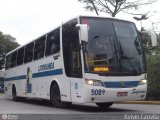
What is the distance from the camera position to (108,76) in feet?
46.0

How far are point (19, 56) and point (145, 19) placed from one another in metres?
18.8

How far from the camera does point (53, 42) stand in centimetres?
1723

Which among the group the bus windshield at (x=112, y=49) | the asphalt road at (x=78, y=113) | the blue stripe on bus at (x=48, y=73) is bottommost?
the asphalt road at (x=78, y=113)

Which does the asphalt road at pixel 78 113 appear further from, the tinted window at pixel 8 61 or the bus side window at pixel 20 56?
the tinted window at pixel 8 61

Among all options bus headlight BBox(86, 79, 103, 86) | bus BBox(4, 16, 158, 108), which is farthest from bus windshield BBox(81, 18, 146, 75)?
bus headlight BBox(86, 79, 103, 86)

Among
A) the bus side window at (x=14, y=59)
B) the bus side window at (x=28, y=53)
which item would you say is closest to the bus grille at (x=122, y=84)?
the bus side window at (x=28, y=53)

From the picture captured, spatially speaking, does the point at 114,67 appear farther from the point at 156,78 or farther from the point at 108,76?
the point at 156,78

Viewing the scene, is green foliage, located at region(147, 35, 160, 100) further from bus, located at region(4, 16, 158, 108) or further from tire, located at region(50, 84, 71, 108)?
tire, located at region(50, 84, 71, 108)

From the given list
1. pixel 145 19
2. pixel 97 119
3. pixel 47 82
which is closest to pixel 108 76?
pixel 97 119

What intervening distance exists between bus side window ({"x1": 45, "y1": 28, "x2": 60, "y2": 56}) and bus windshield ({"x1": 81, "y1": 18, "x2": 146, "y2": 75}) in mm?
2329

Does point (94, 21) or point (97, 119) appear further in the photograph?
point (94, 21)

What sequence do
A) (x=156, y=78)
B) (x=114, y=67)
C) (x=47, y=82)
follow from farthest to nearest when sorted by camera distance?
(x=156, y=78) → (x=47, y=82) → (x=114, y=67)

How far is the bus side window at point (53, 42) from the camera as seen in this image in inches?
656

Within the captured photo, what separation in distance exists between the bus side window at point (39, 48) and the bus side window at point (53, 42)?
0.74m
